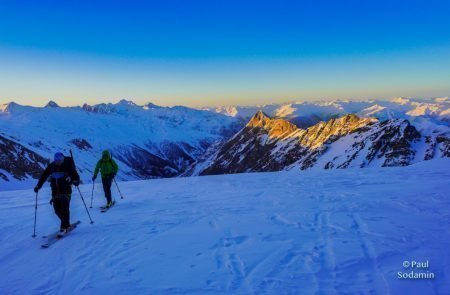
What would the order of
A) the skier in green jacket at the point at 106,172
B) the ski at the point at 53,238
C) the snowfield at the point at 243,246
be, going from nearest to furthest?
the snowfield at the point at 243,246 < the ski at the point at 53,238 < the skier in green jacket at the point at 106,172

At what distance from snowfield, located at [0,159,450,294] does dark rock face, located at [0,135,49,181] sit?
354 ft

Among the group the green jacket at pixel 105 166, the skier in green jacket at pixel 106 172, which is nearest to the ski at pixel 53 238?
the skier in green jacket at pixel 106 172

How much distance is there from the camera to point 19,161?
130625mm

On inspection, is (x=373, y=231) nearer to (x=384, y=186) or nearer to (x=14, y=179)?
(x=384, y=186)

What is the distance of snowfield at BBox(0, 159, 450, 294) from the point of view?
785 cm

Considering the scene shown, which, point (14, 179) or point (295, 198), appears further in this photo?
point (14, 179)

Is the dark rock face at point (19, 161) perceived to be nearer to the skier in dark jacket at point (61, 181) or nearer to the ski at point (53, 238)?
the skier in dark jacket at point (61, 181)

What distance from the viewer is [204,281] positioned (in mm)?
7969

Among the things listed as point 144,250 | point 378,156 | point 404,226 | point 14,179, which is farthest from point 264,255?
point 378,156

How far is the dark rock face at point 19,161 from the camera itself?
384 feet

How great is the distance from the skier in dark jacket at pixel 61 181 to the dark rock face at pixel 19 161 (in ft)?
354

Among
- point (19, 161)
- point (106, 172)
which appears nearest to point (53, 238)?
point (106, 172)

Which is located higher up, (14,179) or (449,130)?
(449,130)

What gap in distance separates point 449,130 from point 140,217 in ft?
518
